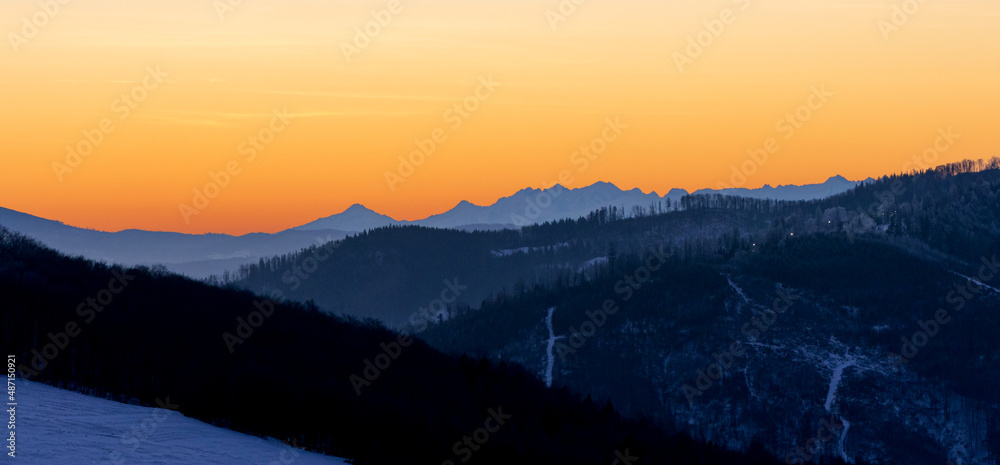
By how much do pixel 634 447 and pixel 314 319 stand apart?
1342 inches

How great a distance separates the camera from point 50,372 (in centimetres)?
5072

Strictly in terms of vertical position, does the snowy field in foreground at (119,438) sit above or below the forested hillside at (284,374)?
below

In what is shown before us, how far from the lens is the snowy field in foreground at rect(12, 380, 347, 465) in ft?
118

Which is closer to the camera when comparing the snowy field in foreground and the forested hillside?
the snowy field in foreground

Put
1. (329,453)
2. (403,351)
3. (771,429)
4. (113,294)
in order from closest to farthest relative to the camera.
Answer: (329,453), (113,294), (403,351), (771,429)

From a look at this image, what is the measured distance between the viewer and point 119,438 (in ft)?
128

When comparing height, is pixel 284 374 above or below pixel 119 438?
above

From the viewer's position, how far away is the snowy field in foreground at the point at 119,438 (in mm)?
36094

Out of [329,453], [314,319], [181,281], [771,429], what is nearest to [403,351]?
[314,319]

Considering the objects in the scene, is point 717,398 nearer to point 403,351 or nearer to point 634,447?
point 403,351

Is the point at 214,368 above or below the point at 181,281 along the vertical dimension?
below

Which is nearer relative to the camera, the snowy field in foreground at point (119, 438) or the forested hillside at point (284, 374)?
the snowy field in foreground at point (119, 438)

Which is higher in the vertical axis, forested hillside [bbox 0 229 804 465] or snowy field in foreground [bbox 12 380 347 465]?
forested hillside [bbox 0 229 804 465]

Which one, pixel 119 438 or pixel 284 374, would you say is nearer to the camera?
pixel 119 438
